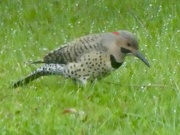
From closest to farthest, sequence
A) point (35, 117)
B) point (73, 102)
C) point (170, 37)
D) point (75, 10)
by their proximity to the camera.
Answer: point (35, 117)
point (73, 102)
point (170, 37)
point (75, 10)

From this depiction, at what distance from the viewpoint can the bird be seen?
25.5 feet

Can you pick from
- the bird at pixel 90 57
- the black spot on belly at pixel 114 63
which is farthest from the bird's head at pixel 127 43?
the black spot on belly at pixel 114 63

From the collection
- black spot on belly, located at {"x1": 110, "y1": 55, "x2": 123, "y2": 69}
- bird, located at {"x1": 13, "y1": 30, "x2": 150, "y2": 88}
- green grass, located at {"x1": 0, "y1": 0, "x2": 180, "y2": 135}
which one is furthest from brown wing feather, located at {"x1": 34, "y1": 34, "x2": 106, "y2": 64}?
green grass, located at {"x1": 0, "y1": 0, "x2": 180, "y2": 135}

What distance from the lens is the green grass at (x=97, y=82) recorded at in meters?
6.62

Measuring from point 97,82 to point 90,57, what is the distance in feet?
0.83

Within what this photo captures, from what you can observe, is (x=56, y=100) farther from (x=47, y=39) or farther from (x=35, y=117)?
(x=47, y=39)

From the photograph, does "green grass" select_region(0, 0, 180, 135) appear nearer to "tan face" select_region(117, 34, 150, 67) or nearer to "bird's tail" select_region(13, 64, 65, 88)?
"bird's tail" select_region(13, 64, 65, 88)

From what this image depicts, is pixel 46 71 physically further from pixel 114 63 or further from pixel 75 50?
pixel 114 63

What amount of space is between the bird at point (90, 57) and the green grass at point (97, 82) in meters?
0.12

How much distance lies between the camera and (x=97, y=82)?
7820mm

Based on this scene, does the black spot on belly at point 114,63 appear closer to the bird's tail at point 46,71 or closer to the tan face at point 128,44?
the tan face at point 128,44

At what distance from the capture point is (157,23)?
430 inches

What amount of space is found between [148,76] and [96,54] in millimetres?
706

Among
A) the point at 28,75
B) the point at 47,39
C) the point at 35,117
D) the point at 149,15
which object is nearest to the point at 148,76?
the point at 28,75
